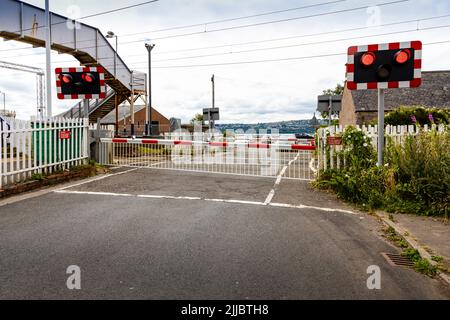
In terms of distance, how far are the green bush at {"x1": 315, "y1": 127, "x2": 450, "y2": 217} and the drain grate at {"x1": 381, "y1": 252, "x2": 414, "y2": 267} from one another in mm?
2243

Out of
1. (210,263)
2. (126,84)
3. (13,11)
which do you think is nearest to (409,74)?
(210,263)

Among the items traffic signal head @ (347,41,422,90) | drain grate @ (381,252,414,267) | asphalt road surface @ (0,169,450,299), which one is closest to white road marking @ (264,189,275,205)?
asphalt road surface @ (0,169,450,299)

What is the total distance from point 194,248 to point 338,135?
5.59m

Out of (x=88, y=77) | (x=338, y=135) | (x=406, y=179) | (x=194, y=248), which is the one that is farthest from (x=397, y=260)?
(x=88, y=77)

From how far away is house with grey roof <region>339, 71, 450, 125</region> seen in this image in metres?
32.2

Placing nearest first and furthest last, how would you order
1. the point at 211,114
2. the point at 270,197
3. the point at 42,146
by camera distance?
the point at 270,197 < the point at 42,146 < the point at 211,114

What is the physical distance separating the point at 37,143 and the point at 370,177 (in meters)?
7.36

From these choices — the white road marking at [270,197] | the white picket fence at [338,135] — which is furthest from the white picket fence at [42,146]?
the white picket fence at [338,135]

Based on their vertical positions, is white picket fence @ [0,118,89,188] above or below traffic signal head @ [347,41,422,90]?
below

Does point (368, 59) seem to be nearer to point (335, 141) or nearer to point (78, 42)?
point (335, 141)

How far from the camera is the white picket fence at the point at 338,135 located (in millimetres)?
8516

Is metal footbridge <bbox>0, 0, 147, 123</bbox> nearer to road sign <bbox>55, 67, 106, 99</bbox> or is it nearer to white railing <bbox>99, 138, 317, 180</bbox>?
white railing <bbox>99, 138, 317, 180</bbox>

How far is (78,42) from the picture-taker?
60.0 ft

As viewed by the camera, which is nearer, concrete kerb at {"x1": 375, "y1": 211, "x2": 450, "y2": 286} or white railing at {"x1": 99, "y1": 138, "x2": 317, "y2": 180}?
concrete kerb at {"x1": 375, "y1": 211, "x2": 450, "y2": 286}
